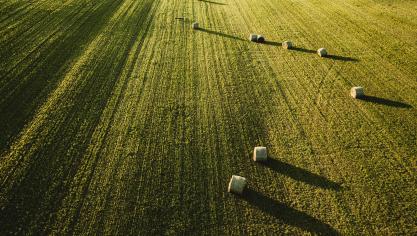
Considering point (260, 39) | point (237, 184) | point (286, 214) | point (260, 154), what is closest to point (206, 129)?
point (260, 154)

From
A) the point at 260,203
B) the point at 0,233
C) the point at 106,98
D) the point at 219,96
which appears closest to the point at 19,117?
the point at 106,98

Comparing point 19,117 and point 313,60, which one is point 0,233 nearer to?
point 19,117

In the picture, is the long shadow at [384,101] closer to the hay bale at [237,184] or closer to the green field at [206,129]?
the green field at [206,129]

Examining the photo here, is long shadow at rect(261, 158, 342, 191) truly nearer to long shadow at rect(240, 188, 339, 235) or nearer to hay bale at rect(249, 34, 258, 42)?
Answer: long shadow at rect(240, 188, 339, 235)

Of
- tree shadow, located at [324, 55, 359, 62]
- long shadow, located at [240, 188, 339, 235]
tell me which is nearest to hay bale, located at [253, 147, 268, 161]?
long shadow, located at [240, 188, 339, 235]

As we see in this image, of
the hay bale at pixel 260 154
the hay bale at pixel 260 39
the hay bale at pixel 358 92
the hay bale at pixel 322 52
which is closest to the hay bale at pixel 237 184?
the hay bale at pixel 260 154

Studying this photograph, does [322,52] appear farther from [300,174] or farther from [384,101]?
[300,174]
